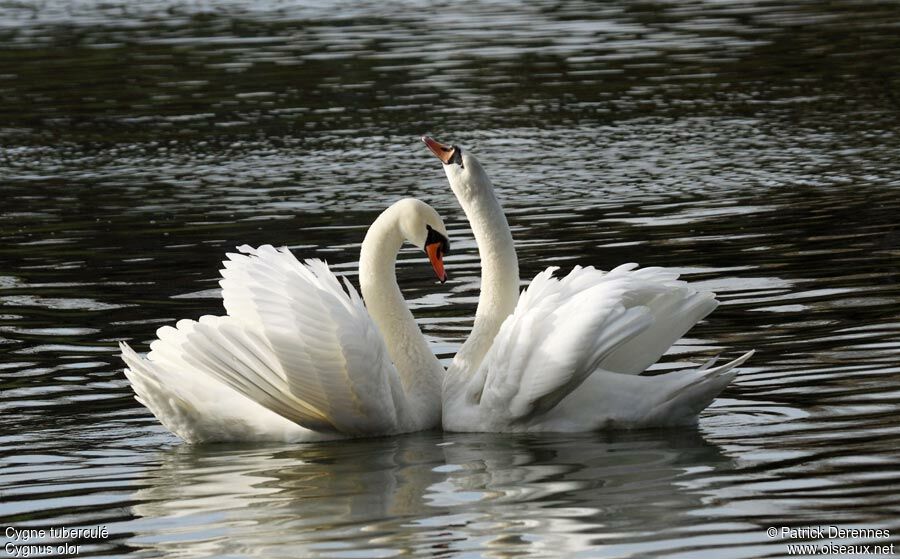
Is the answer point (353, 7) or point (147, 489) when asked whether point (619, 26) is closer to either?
point (353, 7)

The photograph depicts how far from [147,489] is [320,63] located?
20.6 meters

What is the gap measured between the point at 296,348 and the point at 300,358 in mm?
54

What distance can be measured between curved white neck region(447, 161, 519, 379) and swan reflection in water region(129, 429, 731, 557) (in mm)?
531

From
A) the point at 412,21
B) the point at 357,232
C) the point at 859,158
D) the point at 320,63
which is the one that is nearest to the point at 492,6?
the point at 412,21

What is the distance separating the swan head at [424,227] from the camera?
9.80 meters

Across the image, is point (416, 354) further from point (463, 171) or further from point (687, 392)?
point (687, 392)

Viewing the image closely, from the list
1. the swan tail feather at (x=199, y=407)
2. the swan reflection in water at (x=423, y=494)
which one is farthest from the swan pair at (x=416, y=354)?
the swan reflection in water at (x=423, y=494)

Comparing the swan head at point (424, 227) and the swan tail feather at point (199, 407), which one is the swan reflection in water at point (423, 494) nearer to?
the swan tail feather at point (199, 407)

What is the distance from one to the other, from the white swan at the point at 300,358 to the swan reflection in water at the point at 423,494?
15 centimetres

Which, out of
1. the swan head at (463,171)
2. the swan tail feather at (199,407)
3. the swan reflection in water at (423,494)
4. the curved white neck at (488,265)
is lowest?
the swan reflection in water at (423,494)

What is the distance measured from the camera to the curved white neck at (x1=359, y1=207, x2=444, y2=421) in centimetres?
986

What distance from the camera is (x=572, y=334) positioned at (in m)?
8.67

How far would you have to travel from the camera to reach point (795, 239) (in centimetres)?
1402

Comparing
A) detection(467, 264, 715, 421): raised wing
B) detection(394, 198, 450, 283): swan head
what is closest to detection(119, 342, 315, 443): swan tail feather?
detection(467, 264, 715, 421): raised wing
